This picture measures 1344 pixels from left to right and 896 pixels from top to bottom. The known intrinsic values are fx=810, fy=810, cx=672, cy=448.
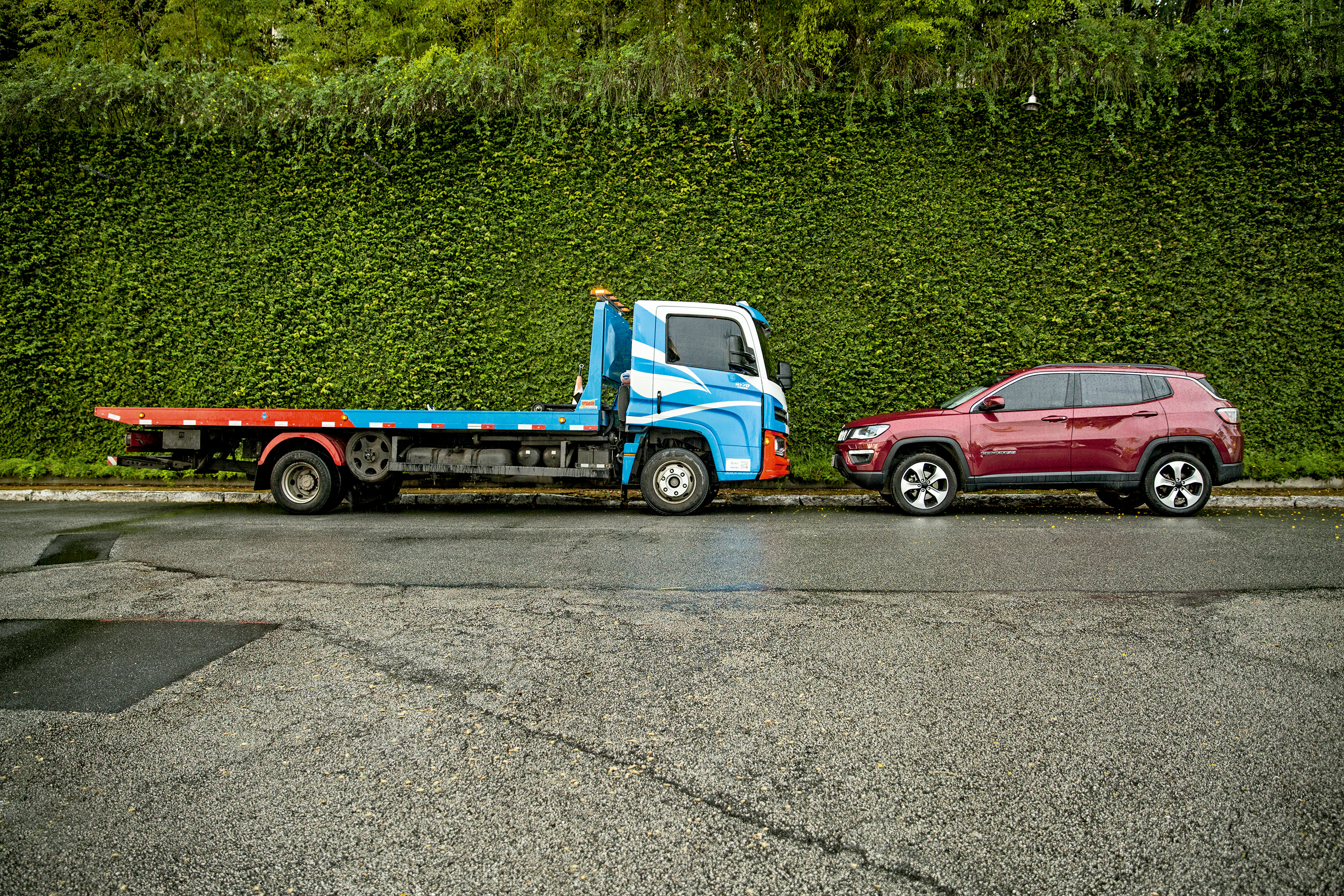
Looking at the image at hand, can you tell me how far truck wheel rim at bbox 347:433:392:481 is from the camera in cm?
1015

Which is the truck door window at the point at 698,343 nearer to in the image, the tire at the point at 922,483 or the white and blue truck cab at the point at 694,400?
the white and blue truck cab at the point at 694,400

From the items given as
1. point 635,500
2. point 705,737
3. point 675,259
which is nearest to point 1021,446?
point 635,500

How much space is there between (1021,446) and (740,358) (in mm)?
3597

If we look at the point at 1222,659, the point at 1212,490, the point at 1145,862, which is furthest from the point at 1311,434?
the point at 1145,862

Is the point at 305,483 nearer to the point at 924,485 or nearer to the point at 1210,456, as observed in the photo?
the point at 924,485

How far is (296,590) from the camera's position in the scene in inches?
229

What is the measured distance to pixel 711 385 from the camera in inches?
396

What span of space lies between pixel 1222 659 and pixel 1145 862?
236 centimetres

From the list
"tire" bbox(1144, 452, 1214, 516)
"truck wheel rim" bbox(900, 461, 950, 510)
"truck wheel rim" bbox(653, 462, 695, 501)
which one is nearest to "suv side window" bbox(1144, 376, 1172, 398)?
"tire" bbox(1144, 452, 1214, 516)

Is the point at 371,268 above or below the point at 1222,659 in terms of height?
above

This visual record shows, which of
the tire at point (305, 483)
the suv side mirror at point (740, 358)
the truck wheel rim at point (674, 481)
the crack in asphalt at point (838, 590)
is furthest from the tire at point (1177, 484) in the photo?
the tire at point (305, 483)

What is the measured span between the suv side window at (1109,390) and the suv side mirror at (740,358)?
4.05 m

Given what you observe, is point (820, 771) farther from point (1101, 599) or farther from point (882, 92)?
point (882, 92)

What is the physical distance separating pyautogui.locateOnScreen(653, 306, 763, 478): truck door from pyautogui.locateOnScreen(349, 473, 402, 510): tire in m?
3.61
